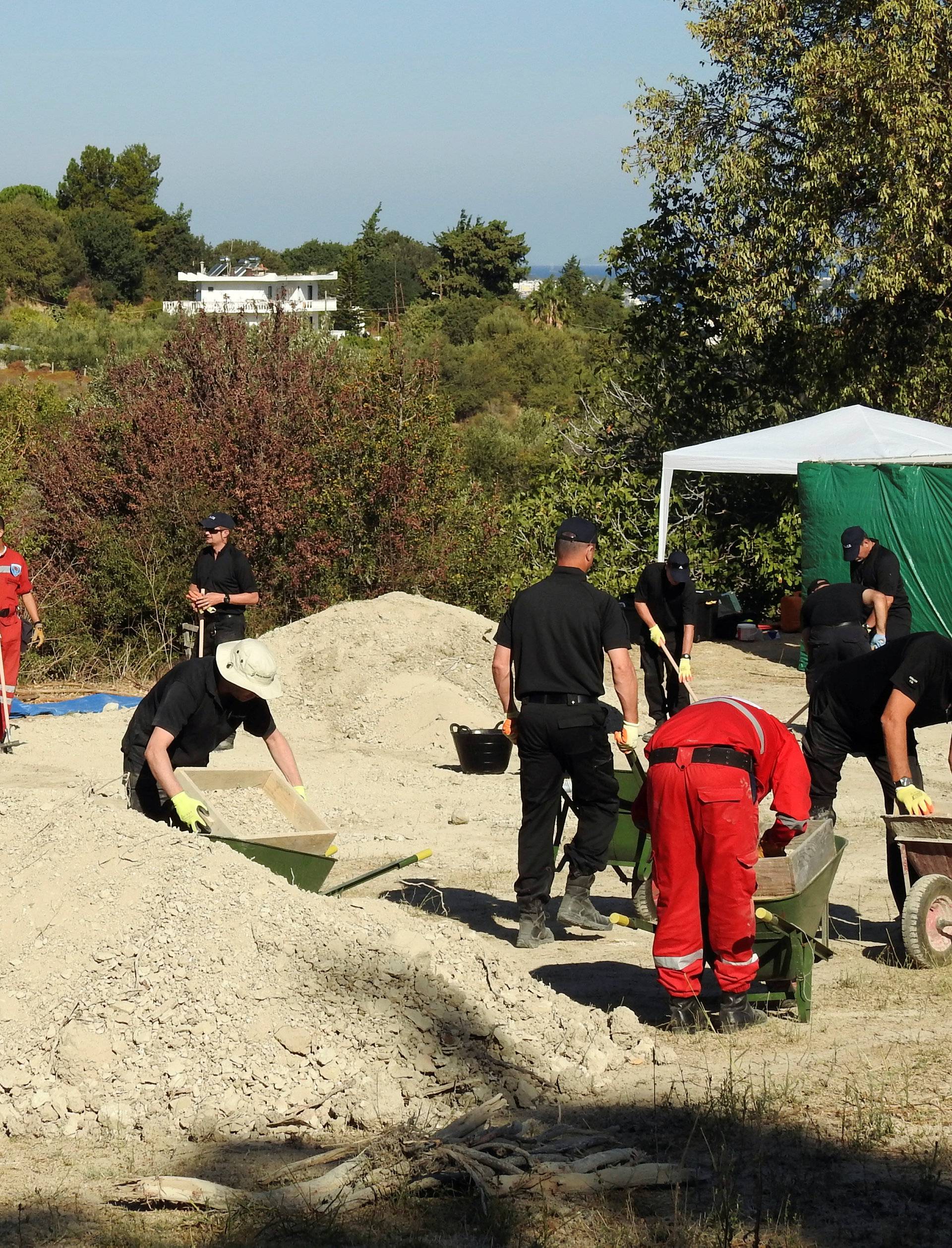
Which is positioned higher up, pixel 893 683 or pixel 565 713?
pixel 893 683

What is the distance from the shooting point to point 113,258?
79.4m

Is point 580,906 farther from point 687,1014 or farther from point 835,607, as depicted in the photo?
point 835,607

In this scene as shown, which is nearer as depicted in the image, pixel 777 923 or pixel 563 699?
pixel 777 923

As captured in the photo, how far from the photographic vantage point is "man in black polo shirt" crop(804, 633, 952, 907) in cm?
645

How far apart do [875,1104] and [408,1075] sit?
63.6 inches

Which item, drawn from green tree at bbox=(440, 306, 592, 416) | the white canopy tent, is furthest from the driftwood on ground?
green tree at bbox=(440, 306, 592, 416)

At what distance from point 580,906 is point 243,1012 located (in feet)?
7.54

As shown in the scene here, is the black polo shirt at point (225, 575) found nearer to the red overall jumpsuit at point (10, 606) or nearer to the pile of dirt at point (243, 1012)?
the red overall jumpsuit at point (10, 606)

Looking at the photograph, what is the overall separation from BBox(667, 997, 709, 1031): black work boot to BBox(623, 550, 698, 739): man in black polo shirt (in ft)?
19.0

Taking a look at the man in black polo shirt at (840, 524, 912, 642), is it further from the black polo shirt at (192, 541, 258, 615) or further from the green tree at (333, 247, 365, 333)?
the green tree at (333, 247, 365, 333)

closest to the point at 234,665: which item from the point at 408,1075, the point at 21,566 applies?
the point at 408,1075

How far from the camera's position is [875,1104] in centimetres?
485

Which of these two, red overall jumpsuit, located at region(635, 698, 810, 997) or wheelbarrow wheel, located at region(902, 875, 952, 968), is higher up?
red overall jumpsuit, located at region(635, 698, 810, 997)

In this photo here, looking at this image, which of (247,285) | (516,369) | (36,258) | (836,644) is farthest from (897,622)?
(247,285)
